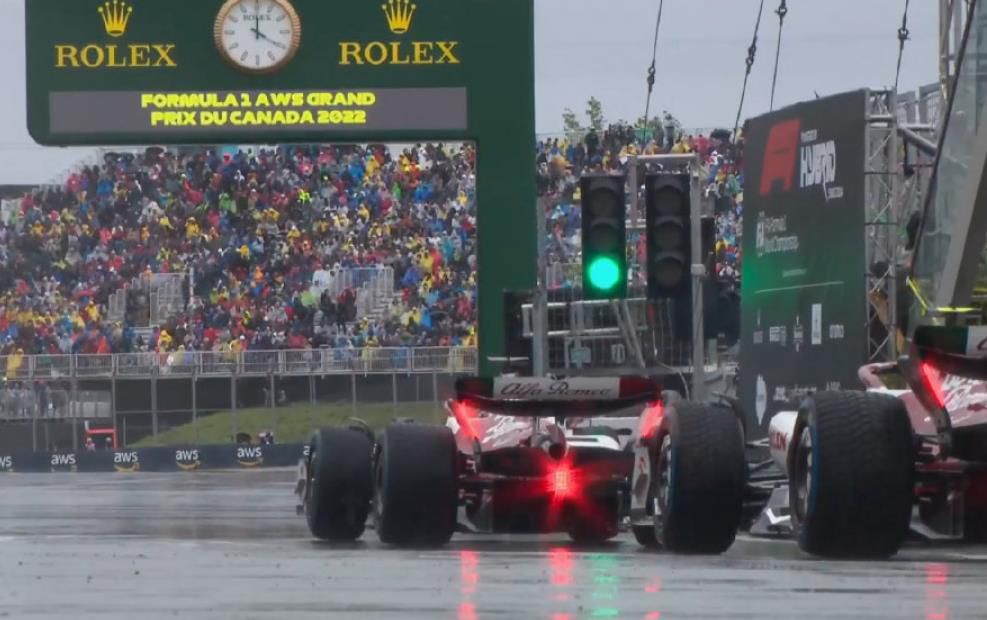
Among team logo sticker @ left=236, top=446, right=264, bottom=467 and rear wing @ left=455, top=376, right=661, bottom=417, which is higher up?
rear wing @ left=455, top=376, right=661, bottom=417

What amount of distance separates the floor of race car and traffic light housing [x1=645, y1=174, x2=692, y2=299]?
4.87 metres

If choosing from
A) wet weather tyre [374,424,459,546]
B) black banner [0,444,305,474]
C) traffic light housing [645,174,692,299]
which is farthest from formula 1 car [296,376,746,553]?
black banner [0,444,305,474]

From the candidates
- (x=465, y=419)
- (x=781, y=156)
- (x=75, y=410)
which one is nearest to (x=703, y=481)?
(x=465, y=419)

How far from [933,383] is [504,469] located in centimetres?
362

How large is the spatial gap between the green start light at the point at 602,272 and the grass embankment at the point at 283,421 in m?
18.5

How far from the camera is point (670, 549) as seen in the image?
1106cm

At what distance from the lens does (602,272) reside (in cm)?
1911

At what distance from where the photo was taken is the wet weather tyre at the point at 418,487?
39.3ft

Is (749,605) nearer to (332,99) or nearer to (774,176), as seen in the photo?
(774,176)

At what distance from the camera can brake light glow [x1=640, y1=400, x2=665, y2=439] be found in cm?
1191

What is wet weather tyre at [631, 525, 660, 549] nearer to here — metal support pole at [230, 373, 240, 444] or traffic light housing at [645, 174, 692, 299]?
traffic light housing at [645, 174, 692, 299]

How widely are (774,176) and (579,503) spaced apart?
11.6 meters

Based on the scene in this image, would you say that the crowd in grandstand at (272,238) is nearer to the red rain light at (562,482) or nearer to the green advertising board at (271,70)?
the green advertising board at (271,70)

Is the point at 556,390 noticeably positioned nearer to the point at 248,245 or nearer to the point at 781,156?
the point at 781,156
